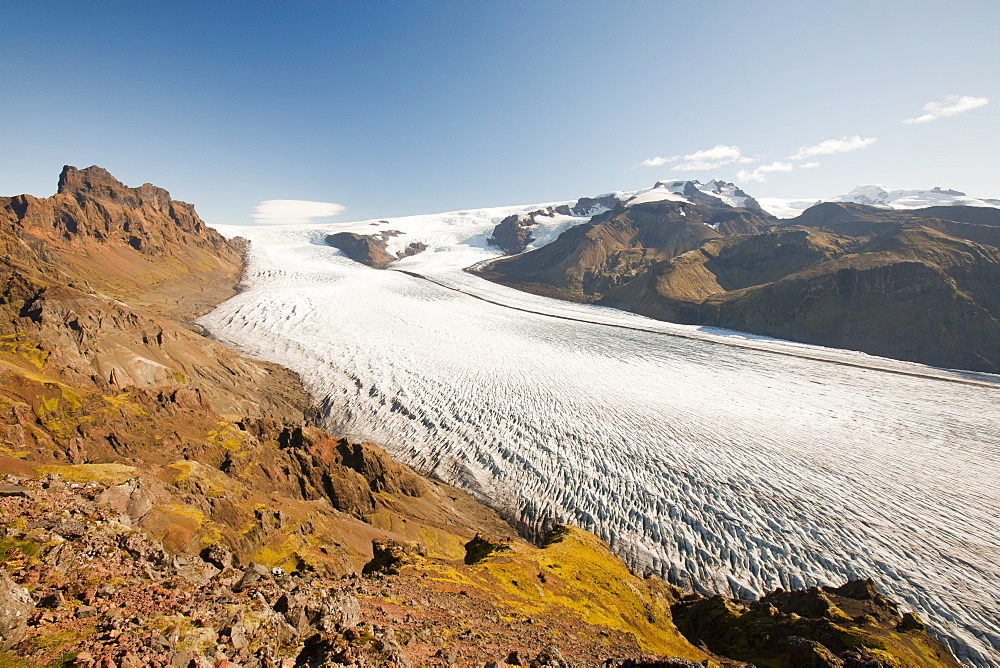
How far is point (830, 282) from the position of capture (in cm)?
5744

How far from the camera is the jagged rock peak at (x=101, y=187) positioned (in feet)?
261

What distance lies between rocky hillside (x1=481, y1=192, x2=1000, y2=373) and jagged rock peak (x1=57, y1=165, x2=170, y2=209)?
78.3 m

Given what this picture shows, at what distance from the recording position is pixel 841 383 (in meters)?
36.7

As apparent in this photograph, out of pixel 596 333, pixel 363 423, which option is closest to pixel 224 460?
pixel 363 423

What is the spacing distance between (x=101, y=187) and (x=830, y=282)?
130369 millimetres

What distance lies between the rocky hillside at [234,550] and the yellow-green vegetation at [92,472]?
0.25ft

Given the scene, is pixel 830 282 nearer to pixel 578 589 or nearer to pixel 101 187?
pixel 578 589

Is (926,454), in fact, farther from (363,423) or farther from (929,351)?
(363,423)

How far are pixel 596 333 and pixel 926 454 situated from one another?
111 ft

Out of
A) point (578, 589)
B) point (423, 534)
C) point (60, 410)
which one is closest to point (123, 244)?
point (60, 410)

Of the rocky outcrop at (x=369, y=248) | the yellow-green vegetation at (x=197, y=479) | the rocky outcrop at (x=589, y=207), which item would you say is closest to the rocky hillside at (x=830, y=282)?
the rocky outcrop at (x=369, y=248)

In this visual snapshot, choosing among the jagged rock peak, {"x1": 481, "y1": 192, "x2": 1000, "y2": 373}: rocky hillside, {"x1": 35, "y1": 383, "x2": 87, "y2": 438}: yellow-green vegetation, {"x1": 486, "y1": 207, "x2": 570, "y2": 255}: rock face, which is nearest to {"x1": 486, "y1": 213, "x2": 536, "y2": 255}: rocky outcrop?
{"x1": 486, "y1": 207, "x2": 570, "y2": 255}: rock face

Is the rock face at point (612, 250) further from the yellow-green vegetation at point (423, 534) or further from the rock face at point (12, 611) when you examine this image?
the rock face at point (12, 611)

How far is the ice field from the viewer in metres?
17.2
